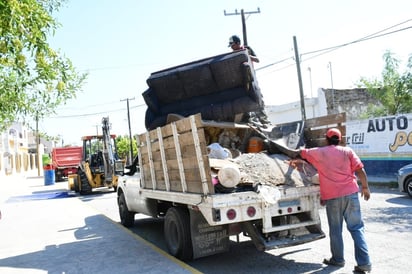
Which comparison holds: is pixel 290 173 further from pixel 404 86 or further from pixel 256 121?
pixel 404 86

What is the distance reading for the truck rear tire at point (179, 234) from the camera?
6.20 m

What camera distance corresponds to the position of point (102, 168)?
69.1 ft

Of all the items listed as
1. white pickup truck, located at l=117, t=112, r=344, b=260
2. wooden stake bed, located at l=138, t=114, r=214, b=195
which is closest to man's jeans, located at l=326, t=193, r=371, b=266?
white pickup truck, located at l=117, t=112, r=344, b=260

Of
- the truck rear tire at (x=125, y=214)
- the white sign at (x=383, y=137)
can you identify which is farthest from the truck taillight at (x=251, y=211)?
the white sign at (x=383, y=137)

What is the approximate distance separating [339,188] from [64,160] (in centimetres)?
3247

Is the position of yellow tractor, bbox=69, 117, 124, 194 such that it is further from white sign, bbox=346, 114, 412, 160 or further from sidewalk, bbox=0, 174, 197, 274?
white sign, bbox=346, 114, 412, 160

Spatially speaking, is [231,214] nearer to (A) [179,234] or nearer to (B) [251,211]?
(B) [251,211]

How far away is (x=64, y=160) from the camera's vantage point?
35125mm

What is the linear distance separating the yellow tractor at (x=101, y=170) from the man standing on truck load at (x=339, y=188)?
14.4 m

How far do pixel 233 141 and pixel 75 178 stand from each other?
16118mm

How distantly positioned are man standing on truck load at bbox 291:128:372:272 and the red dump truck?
103ft

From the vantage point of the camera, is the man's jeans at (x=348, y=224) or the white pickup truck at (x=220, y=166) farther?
the white pickup truck at (x=220, y=166)

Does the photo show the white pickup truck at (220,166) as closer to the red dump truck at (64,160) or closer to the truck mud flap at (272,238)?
Answer: the truck mud flap at (272,238)

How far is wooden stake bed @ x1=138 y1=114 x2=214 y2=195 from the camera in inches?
211
